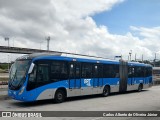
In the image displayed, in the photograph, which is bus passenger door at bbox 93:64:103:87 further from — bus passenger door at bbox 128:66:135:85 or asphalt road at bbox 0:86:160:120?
bus passenger door at bbox 128:66:135:85

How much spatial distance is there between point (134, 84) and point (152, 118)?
15223mm

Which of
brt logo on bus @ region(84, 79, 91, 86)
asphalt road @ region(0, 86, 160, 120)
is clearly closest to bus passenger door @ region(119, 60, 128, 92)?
brt logo on bus @ region(84, 79, 91, 86)

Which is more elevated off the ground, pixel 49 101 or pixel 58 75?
pixel 58 75

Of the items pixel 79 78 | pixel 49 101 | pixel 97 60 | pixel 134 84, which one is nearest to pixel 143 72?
pixel 134 84

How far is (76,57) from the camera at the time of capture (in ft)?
62.1

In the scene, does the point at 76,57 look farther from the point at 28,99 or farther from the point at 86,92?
the point at 28,99

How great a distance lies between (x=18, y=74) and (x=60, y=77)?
2.67 m

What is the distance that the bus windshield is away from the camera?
15448mm

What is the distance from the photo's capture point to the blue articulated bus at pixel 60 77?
15516 mm

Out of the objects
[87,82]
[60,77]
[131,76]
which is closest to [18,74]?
[60,77]

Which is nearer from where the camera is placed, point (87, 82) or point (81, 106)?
point (81, 106)

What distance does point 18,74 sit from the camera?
1581 cm

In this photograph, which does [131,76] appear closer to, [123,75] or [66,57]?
[123,75]

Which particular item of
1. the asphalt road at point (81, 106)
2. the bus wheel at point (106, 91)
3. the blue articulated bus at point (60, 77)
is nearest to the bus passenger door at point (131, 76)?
the blue articulated bus at point (60, 77)
